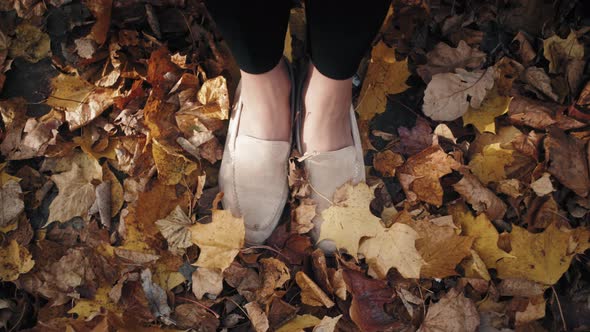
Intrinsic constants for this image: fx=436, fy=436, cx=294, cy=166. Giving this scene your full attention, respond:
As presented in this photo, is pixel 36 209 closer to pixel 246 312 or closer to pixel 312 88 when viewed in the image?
pixel 246 312

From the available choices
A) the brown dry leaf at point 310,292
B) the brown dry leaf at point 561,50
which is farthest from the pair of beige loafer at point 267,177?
the brown dry leaf at point 561,50

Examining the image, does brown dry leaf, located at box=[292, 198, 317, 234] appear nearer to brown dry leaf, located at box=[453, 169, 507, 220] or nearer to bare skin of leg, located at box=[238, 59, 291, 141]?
bare skin of leg, located at box=[238, 59, 291, 141]

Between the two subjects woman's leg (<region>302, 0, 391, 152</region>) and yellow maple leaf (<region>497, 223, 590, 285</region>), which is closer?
woman's leg (<region>302, 0, 391, 152</region>)

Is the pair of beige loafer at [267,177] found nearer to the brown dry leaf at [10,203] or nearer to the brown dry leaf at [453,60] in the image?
the brown dry leaf at [453,60]

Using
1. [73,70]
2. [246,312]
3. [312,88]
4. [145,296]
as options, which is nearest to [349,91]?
[312,88]

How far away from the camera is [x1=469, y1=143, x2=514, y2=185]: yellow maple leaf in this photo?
124 centimetres

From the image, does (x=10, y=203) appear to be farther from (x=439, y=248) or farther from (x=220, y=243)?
(x=439, y=248)

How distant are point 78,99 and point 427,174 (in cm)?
107

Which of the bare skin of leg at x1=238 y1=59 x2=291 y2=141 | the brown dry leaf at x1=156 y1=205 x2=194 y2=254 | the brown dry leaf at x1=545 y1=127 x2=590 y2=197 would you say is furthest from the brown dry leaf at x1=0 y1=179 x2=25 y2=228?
the brown dry leaf at x1=545 y1=127 x2=590 y2=197

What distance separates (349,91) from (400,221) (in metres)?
0.37

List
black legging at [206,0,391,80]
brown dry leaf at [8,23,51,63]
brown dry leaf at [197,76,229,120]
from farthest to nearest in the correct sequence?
brown dry leaf at [8,23,51,63] < brown dry leaf at [197,76,229,120] < black legging at [206,0,391,80]

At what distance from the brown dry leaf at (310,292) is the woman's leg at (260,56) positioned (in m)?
0.37

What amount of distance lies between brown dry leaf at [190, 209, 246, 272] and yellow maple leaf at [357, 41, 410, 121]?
0.53 metres

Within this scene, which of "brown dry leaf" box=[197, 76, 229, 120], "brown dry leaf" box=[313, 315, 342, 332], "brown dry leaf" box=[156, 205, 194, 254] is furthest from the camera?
"brown dry leaf" box=[197, 76, 229, 120]
